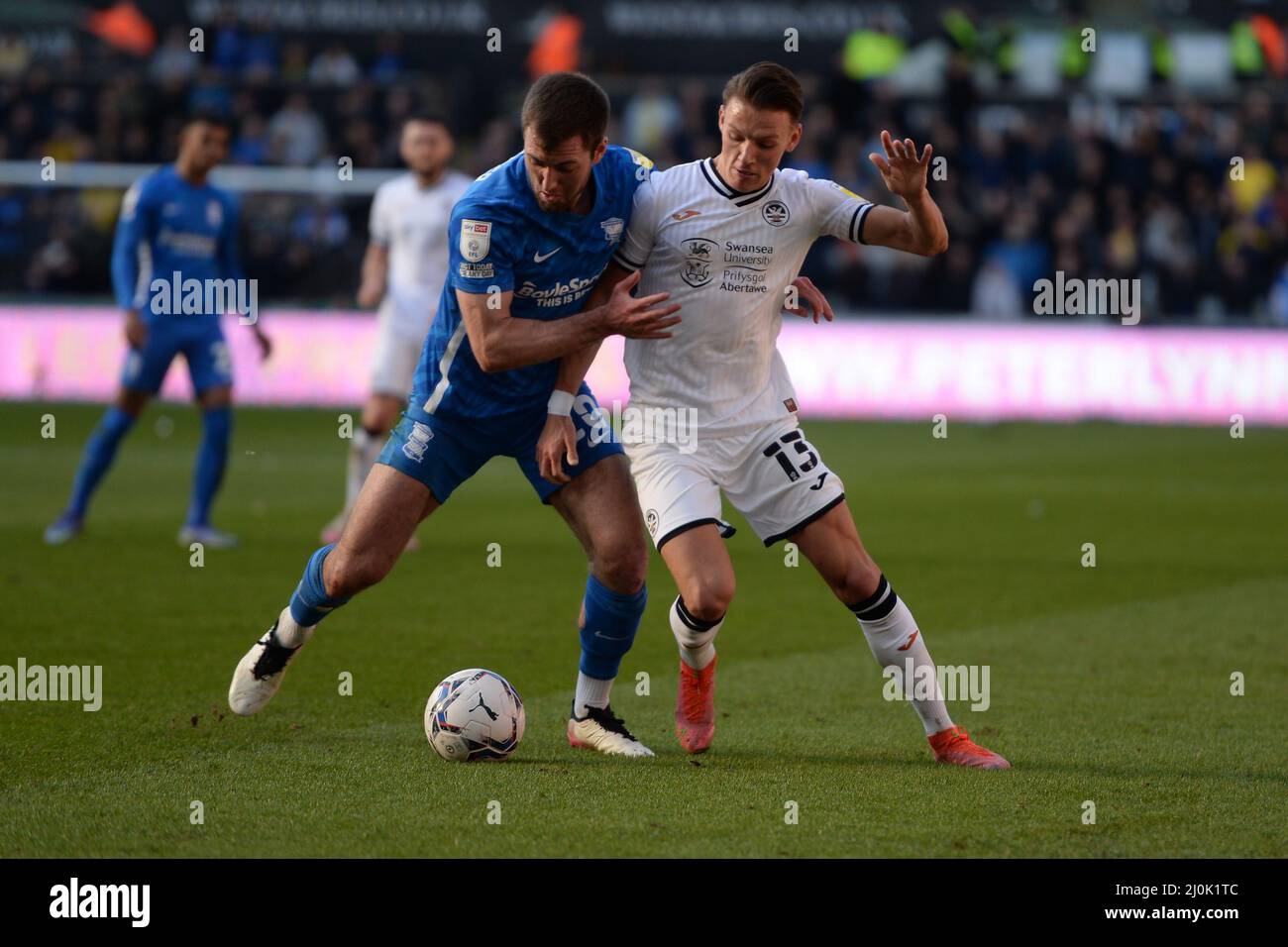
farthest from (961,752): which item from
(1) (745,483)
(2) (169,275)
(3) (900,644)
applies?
(2) (169,275)

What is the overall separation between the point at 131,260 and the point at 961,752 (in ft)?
22.9

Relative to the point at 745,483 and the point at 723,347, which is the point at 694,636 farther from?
the point at 723,347

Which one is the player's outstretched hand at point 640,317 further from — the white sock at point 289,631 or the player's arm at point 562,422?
the white sock at point 289,631

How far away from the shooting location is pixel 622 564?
591cm

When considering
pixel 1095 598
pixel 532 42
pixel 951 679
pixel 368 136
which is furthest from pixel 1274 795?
pixel 532 42

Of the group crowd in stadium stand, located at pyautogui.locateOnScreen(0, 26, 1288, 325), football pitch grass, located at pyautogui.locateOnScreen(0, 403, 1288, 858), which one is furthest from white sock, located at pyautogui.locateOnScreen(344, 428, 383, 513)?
crowd in stadium stand, located at pyautogui.locateOnScreen(0, 26, 1288, 325)

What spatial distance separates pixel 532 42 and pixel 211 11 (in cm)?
480

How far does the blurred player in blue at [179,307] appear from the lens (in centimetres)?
1102

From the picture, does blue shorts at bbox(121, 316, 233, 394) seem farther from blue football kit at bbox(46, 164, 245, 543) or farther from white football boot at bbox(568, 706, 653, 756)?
white football boot at bbox(568, 706, 653, 756)

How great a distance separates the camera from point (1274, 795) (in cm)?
539

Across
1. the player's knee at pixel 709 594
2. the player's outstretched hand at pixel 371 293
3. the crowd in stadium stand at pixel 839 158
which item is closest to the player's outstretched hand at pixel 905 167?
the player's knee at pixel 709 594

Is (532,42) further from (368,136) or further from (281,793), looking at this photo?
(281,793)

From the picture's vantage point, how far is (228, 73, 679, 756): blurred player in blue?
5.58 meters

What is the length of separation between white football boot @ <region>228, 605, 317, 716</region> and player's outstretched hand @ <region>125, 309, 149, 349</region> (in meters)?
5.18
